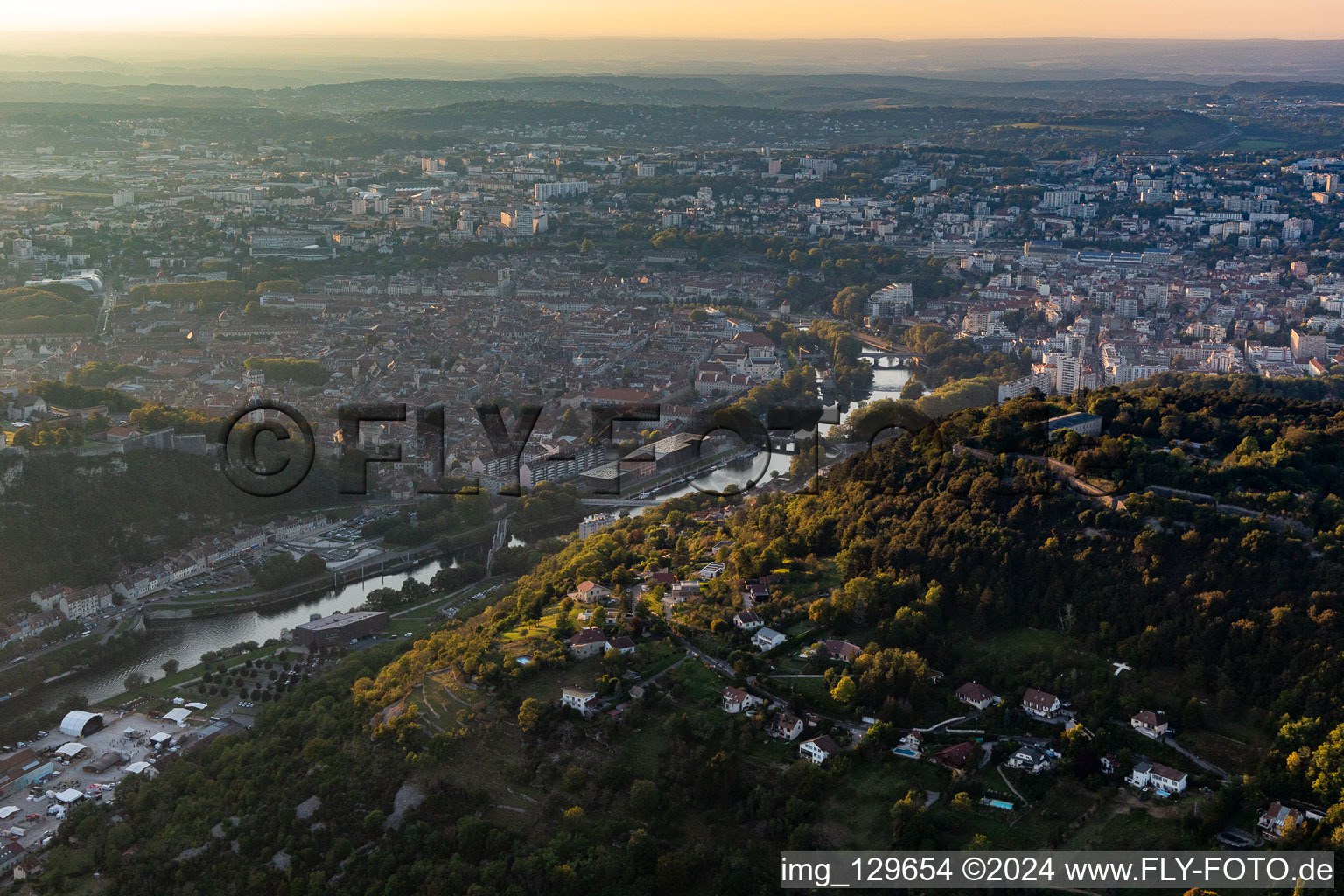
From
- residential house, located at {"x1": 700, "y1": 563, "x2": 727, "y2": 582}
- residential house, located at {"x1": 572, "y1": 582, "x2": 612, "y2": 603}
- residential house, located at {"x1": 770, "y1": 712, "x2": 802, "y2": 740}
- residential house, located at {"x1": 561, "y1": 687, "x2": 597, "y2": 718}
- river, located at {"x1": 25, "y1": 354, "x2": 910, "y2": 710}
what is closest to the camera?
residential house, located at {"x1": 770, "y1": 712, "x2": 802, "y2": 740}

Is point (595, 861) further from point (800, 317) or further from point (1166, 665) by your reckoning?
point (800, 317)

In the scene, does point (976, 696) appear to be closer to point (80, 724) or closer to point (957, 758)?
point (957, 758)

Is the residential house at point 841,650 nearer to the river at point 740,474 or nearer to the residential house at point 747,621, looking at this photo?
the residential house at point 747,621

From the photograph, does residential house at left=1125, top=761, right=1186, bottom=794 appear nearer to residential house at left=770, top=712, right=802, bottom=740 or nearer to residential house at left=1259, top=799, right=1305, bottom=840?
residential house at left=1259, top=799, right=1305, bottom=840

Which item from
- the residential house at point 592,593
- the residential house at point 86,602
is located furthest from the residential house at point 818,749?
the residential house at point 86,602

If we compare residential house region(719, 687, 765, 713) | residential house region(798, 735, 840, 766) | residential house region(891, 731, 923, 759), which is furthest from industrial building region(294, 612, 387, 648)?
residential house region(891, 731, 923, 759)

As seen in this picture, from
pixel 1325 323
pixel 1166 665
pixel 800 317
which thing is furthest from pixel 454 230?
pixel 1166 665

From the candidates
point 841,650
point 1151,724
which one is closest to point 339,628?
point 841,650
